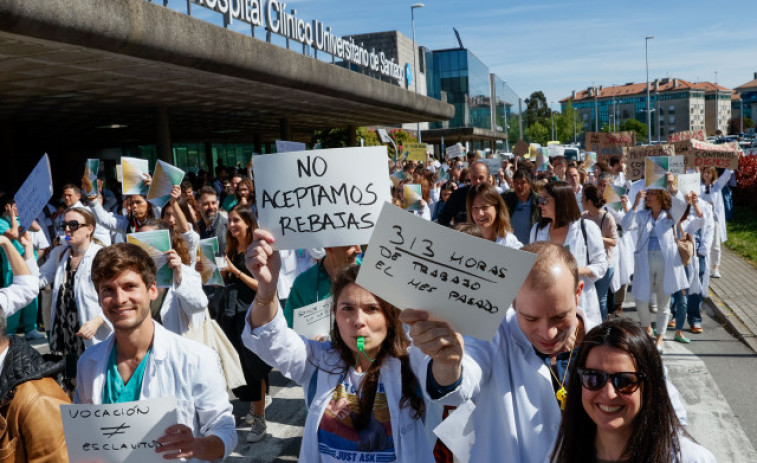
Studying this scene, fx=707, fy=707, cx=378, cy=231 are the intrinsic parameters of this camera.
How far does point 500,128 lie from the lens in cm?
10606

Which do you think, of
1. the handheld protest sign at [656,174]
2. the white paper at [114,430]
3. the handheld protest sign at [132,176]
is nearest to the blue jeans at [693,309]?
the handheld protest sign at [656,174]

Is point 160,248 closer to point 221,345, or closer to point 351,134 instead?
point 221,345

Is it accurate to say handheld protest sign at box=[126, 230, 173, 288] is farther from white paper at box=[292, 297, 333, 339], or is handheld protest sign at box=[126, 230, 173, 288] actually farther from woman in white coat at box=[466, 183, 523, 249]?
woman in white coat at box=[466, 183, 523, 249]

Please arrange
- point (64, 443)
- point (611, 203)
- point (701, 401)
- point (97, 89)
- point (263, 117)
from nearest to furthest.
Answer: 1. point (64, 443)
2. point (701, 401)
3. point (611, 203)
4. point (97, 89)
5. point (263, 117)

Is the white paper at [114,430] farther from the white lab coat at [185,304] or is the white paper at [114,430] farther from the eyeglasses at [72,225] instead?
the eyeglasses at [72,225]

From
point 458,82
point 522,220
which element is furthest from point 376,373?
point 458,82

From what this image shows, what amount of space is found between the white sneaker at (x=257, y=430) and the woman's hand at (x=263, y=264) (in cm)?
317

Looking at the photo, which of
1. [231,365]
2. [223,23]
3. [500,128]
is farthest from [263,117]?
[500,128]

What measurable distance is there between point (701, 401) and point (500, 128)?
337 ft

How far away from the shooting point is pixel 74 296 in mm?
4930

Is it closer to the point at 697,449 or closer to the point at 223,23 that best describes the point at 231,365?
the point at 697,449

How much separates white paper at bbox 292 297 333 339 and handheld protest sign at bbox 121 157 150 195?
431 centimetres

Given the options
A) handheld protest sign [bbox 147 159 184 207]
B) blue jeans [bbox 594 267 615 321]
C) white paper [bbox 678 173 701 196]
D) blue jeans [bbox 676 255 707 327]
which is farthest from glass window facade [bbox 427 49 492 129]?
handheld protest sign [bbox 147 159 184 207]

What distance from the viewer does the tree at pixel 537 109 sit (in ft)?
392
